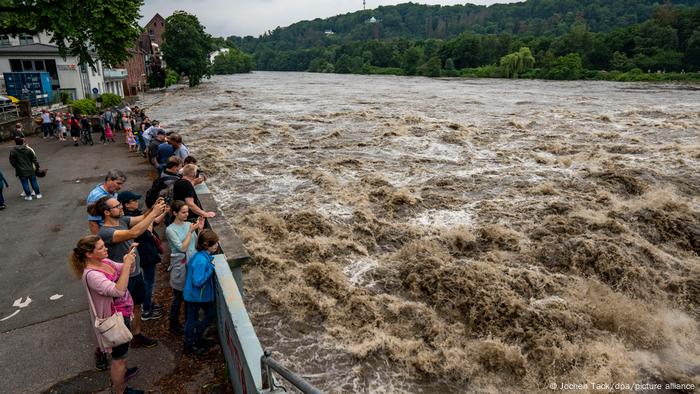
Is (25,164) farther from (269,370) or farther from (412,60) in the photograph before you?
(412,60)

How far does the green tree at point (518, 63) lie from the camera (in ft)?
256

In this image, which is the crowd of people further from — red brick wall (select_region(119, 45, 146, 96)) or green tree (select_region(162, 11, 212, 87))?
green tree (select_region(162, 11, 212, 87))

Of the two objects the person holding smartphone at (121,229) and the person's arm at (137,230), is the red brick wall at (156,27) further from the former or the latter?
the person's arm at (137,230)

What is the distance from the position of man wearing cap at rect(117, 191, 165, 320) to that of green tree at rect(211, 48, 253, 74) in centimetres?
13186

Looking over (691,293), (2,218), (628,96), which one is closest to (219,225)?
(2,218)

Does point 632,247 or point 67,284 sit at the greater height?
point 67,284

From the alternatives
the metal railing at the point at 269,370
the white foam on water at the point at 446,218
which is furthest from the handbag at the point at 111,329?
the white foam on water at the point at 446,218

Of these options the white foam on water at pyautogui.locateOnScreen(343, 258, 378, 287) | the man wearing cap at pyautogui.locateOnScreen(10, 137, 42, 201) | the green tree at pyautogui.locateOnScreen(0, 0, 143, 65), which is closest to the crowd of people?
the white foam on water at pyautogui.locateOnScreen(343, 258, 378, 287)

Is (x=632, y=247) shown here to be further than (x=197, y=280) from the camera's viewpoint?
Yes

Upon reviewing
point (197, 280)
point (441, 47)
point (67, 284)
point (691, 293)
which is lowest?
point (691, 293)

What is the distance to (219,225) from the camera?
6680 mm

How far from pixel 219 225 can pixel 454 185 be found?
957 cm

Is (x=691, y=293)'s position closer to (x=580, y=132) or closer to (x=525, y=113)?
(x=580, y=132)

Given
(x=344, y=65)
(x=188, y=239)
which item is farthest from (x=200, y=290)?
(x=344, y=65)
